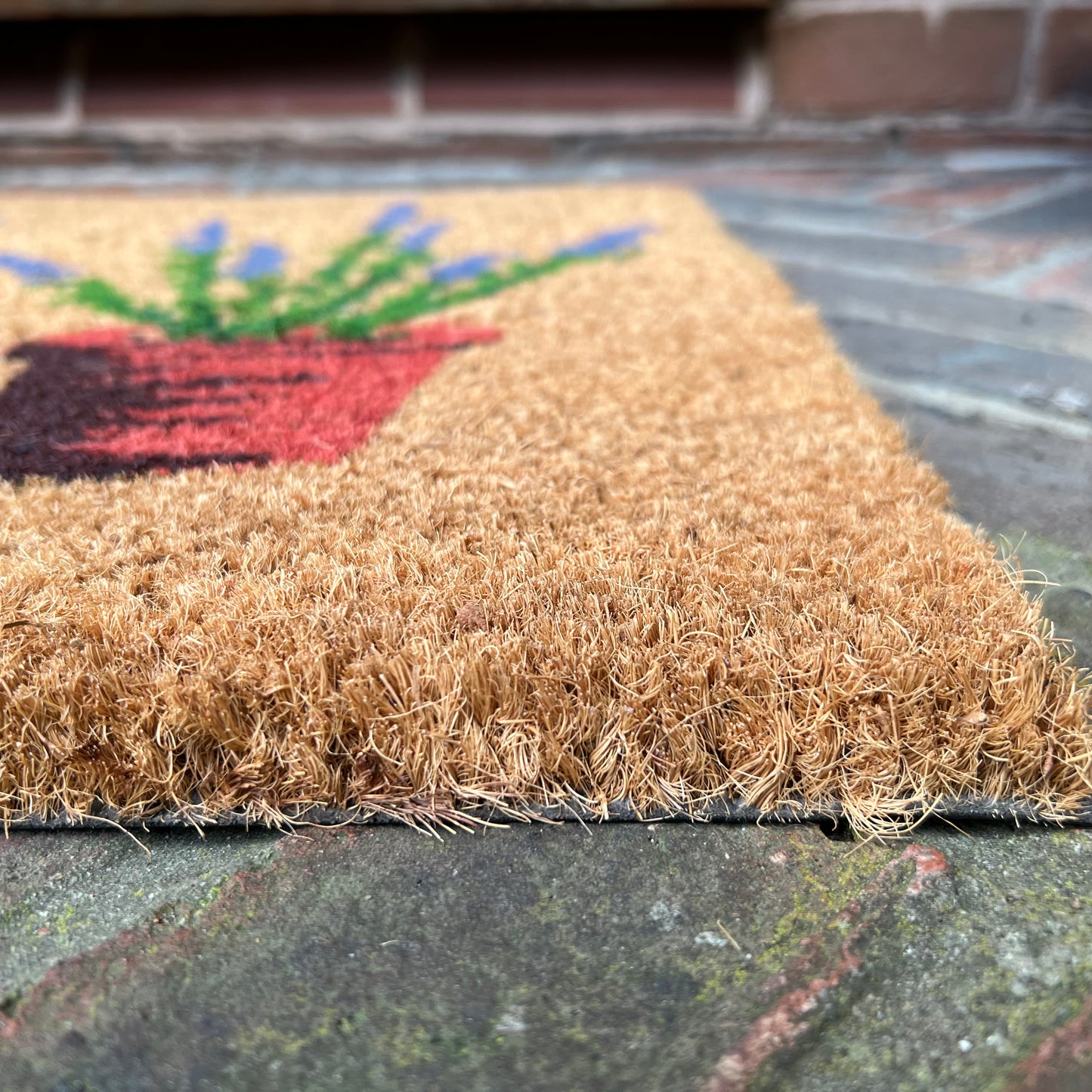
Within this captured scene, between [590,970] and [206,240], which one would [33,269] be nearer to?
[206,240]

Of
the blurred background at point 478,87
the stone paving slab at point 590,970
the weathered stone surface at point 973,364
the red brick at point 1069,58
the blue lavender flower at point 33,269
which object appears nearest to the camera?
the stone paving slab at point 590,970

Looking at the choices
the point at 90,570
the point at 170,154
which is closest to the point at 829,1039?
the point at 90,570

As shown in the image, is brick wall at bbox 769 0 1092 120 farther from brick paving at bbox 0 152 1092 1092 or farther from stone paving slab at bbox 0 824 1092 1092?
stone paving slab at bbox 0 824 1092 1092

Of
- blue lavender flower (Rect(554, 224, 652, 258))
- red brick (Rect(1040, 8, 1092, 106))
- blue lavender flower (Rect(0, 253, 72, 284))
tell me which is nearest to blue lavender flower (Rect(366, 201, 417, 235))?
blue lavender flower (Rect(554, 224, 652, 258))

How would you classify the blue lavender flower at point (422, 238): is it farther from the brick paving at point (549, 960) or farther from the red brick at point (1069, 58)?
the red brick at point (1069, 58)

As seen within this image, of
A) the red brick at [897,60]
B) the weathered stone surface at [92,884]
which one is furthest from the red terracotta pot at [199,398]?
the red brick at [897,60]

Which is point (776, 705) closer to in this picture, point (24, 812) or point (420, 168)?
point (24, 812)
